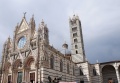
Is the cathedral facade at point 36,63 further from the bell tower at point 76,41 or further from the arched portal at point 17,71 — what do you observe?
the bell tower at point 76,41

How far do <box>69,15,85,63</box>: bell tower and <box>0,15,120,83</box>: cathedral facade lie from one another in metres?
4.07

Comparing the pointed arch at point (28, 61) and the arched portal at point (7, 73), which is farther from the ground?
the pointed arch at point (28, 61)

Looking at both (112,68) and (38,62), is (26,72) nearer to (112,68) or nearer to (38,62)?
(38,62)

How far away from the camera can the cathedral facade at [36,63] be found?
21.9m

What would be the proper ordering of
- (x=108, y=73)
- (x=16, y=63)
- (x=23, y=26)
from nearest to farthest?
(x=16, y=63) < (x=23, y=26) < (x=108, y=73)

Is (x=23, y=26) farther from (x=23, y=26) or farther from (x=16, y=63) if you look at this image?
(x=16, y=63)

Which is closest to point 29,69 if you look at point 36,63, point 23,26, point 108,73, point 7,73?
point 36,63

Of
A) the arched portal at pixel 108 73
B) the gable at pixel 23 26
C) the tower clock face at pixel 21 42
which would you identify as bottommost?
the arched portal at pixel 108 73

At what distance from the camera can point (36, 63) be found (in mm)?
21391

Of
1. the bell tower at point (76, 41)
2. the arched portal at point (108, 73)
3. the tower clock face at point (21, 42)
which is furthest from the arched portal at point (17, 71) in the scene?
the arched portal at point (108, 73)

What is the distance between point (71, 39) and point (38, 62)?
68.3 ft

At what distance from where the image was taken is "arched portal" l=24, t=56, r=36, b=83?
2262cm

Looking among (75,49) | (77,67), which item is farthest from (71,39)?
(77,67)

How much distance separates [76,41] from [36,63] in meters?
20.7
